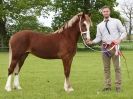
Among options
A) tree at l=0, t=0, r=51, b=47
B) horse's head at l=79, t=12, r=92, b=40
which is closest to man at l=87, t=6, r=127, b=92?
horse's head at l=79, t=12, r=92, b=40

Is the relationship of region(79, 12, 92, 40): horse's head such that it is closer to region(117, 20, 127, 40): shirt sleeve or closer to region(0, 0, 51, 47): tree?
region(117, 20, 127, 40): shirt sleeve

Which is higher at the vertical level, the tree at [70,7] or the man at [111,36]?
the man at [111,36]

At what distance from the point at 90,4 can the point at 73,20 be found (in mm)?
49312

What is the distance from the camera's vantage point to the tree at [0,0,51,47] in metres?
54.8

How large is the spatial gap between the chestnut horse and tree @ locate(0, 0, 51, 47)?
40853 mm

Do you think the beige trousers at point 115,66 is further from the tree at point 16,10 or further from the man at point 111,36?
the tree at point 16,10

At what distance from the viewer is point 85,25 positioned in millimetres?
12031

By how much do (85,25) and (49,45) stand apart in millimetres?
1466

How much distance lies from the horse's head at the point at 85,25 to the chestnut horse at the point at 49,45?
235 millimetres

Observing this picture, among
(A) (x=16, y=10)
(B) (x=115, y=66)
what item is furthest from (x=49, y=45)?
(A) (x=16, y=10)

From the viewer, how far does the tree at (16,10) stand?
54.8m

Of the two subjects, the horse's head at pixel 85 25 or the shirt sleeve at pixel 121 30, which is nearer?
the shirt sleeve at pixel 121 30

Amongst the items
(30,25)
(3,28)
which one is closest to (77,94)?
(3,28)

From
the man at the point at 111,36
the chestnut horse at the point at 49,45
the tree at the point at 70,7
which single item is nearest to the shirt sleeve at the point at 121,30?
the man at the point at 111,36
